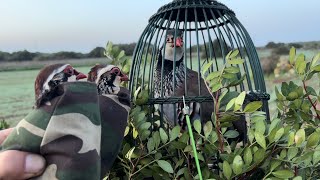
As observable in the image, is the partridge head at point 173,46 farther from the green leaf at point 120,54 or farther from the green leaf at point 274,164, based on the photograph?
the green leaf at point 274,164

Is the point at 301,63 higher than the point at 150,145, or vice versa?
the point at 301,63

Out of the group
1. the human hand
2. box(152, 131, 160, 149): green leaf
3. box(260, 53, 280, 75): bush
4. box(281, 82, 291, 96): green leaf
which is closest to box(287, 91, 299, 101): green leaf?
box(281, 82, 291, 96): green leaf

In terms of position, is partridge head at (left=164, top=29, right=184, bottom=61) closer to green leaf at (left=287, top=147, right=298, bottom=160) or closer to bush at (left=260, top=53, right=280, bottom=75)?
green leaf at (left=287, top=147, right=298, bottom=160)

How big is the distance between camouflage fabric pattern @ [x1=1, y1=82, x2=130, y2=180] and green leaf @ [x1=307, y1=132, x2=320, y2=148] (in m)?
0.42

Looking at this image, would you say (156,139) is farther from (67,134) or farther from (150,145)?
(67,134)

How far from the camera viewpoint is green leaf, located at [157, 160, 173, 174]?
29.8 inches

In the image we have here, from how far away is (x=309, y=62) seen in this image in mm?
951

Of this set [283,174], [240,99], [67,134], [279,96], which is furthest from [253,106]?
[67,134]

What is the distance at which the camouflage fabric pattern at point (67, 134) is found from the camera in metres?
0.54

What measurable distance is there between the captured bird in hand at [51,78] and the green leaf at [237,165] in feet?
1.05

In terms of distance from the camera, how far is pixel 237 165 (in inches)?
28.0

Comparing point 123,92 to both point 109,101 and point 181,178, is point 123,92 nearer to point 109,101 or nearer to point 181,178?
point 109,101

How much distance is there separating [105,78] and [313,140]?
42 cm

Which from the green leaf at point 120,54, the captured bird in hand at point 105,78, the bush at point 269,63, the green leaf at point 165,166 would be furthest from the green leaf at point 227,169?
the bush at point 269,63
